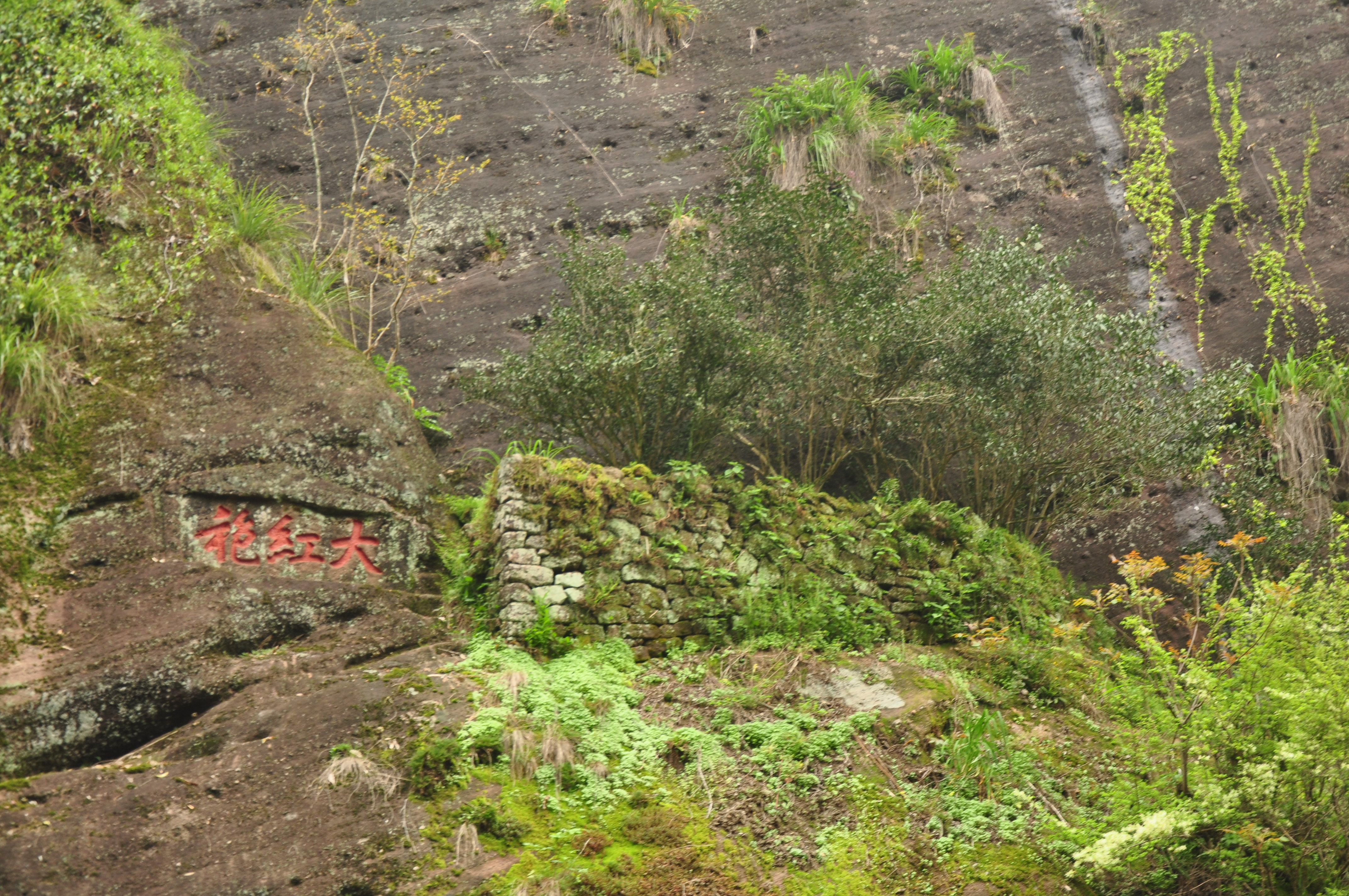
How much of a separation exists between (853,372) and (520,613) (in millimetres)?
4519

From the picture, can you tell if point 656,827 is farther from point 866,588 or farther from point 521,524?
point 866,588

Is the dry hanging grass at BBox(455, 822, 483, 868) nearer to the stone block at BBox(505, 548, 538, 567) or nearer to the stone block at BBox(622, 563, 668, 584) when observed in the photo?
the stone block at BBox(505, 548, 538, 567)

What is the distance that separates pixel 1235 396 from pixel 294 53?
13.4 m

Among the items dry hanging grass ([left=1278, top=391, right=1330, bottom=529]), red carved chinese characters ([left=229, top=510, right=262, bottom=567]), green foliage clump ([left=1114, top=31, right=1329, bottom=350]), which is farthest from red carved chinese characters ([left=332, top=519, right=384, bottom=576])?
green foliage clump ([left=1114, top=31, right=1329, bottom=350])

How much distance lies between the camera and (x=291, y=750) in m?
6.64

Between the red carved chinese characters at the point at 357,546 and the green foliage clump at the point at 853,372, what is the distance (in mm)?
2370

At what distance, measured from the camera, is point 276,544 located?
8352 mm

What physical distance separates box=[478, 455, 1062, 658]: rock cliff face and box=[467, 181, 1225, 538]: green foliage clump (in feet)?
3.10

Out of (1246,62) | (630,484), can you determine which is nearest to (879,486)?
(630,484)

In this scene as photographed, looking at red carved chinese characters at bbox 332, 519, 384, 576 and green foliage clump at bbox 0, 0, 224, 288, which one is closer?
red carved chinese characters at bbox 332, 519, 384, 576

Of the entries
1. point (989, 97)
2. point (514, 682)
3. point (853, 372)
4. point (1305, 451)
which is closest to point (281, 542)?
point (514, 682)

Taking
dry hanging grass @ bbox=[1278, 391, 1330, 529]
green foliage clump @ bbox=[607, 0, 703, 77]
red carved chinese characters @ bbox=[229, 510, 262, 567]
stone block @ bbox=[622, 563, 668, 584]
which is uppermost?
green foliage clump @ bbox=[607, 0, 703, 77]

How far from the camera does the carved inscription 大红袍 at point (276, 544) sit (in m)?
8.19

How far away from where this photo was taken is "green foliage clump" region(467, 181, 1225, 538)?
10.4 metres
